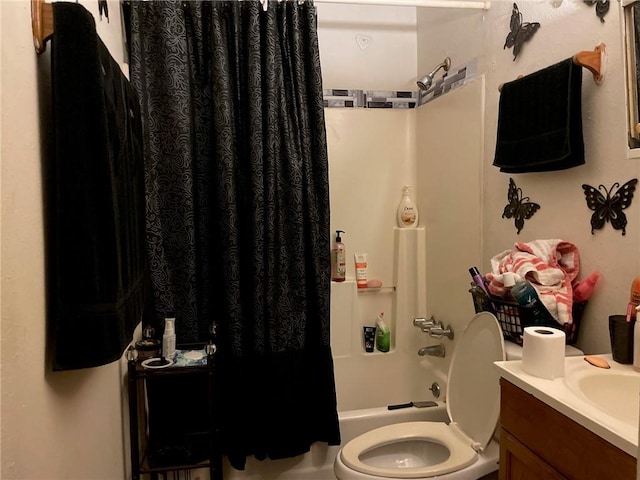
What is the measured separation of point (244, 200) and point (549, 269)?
119 centimetres

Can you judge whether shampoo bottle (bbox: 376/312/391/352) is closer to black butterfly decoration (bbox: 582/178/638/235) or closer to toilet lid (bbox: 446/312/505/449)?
toilet lid (bbox: 446/312/505/449)

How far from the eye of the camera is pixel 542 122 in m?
1.42

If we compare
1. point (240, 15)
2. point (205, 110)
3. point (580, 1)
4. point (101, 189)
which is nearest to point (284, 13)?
point (240, 15)

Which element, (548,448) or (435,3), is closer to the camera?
(548,448)

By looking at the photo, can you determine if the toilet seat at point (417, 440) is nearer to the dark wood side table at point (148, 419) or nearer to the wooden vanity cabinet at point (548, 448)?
the wooden vanity cabinet at point (548, 448)

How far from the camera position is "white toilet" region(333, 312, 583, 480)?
1.51 m

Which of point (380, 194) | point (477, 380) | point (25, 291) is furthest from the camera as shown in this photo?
point (380, 194)

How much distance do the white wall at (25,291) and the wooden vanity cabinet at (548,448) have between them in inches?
41.3

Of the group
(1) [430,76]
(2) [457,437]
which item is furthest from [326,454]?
(1) [430,76]

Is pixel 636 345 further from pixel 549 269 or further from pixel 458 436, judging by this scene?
pixel 458 436

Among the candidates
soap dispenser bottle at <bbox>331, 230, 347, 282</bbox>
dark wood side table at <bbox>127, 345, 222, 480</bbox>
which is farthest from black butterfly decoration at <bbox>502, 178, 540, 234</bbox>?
dark wood side table at <bbox>127, 345, 222, 480</bbox>

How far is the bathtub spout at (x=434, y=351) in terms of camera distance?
228 cm

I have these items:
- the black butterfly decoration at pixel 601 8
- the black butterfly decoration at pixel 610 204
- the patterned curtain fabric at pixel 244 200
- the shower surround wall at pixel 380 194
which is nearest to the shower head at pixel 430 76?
the shower surround wall at pixel 380 194

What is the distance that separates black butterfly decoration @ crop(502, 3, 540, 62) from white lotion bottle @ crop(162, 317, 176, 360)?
1.65 metres
